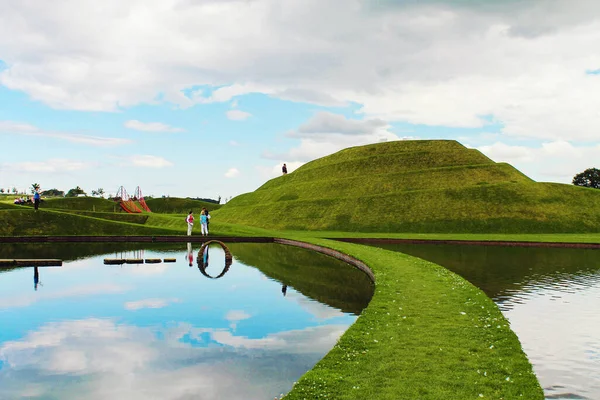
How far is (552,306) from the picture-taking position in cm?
1950

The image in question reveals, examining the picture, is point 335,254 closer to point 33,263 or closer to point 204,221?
point 204,221

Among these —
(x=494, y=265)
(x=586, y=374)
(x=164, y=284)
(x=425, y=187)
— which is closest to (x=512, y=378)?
(x=586, y=374)

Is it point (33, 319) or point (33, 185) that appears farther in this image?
point (33, 185)

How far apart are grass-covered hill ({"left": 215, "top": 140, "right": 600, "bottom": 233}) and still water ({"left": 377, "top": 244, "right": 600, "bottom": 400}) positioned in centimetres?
4816

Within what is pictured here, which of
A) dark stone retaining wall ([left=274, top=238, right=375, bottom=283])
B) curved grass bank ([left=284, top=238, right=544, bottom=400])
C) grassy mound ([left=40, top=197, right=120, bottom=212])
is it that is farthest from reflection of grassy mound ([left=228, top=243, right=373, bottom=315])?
grassy mound ([left=40, top=197, right=120, bottom=212])

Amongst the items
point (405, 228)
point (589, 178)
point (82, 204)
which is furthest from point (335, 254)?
point (589, 178)

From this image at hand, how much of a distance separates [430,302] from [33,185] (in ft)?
659

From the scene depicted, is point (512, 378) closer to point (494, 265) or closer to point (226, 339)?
point (226, 339)

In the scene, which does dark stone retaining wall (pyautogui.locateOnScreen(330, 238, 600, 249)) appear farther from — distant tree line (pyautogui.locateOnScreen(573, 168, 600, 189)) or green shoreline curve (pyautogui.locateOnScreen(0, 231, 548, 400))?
distant tree line (pyautogui.locateOnScreen(573, 168, 600, 189))

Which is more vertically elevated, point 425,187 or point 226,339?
point 425,187

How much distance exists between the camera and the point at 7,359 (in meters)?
13.5

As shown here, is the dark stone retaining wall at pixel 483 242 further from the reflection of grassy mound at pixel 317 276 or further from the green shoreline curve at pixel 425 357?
the green shoreline curve at pixel 425 357

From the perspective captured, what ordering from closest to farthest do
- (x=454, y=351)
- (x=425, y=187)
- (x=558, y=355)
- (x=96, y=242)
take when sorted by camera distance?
(x=454, y=351) → (x=558, y=355) → (x=96, y=242) → (x=425, y=187)

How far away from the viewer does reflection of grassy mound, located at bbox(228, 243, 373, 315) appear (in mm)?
21625
